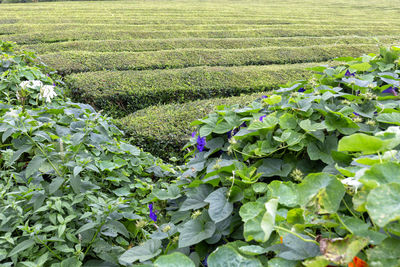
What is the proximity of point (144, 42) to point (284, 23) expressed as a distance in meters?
6.44

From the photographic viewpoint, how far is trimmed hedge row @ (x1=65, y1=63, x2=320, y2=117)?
4828mm

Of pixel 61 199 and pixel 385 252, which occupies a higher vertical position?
pixel 385 252

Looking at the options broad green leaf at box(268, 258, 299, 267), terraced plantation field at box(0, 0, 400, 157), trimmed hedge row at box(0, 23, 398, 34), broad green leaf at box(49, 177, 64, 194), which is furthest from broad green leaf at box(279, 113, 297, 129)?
trimmed hedge row at box(0, 23, 398, 34)

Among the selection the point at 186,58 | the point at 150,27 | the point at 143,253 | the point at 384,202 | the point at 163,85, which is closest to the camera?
the point at 384,202

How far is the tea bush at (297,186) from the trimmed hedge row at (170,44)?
5.65 metres

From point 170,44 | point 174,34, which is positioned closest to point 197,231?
point 170,44

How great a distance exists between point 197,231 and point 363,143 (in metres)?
0.60

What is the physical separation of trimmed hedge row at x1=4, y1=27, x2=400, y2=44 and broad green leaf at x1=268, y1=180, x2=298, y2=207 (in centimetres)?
803

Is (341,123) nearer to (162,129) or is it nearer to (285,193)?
(285,193)

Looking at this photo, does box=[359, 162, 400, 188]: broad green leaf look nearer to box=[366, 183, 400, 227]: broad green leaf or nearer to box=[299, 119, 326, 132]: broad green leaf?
box=[366, 183, 400, 227]: broad green leaf

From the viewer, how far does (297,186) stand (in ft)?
2.49

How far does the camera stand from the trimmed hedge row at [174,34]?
7.71 metres

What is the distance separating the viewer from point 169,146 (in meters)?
3.77

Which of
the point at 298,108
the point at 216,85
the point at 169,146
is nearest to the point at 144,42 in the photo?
the point at 216,85
